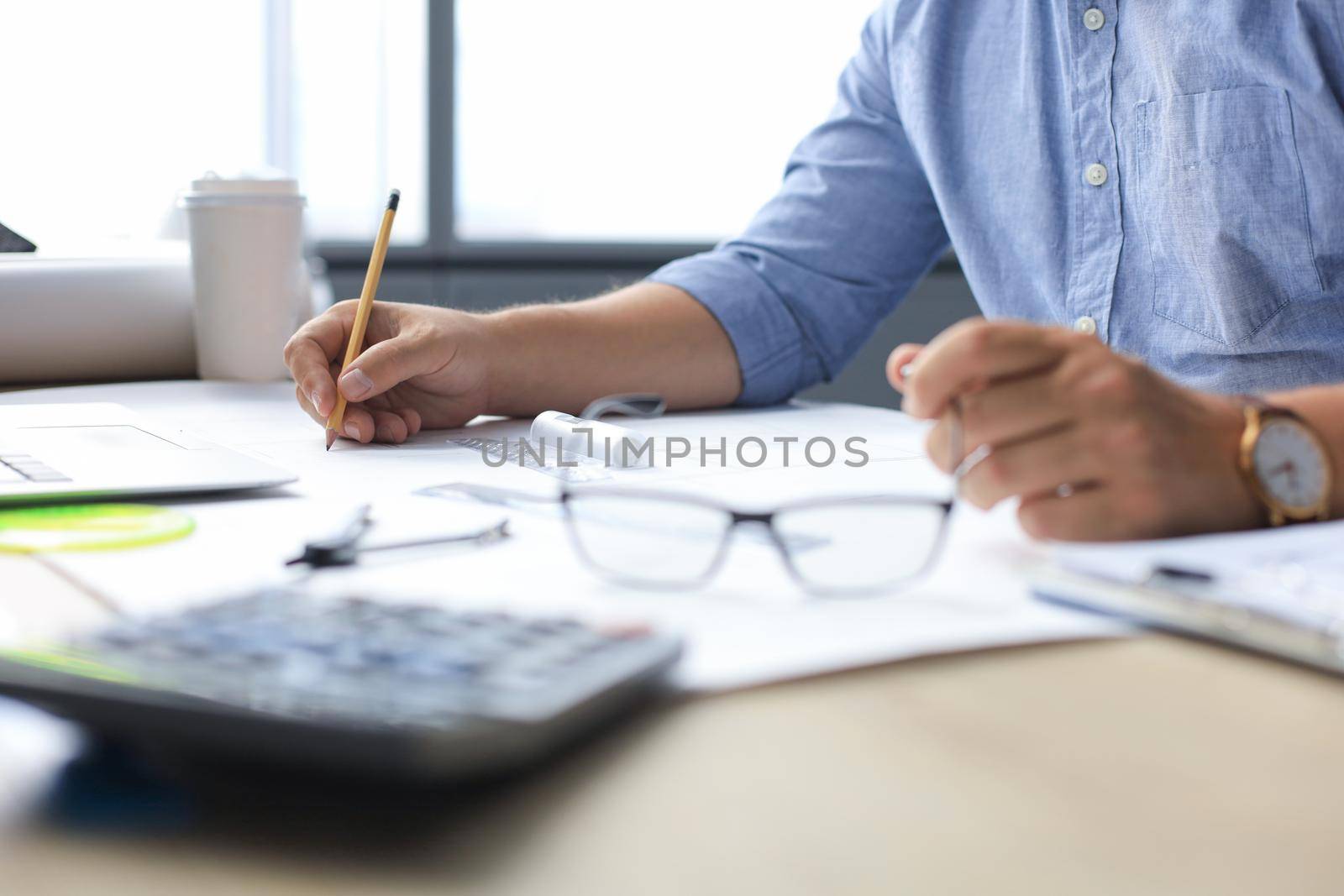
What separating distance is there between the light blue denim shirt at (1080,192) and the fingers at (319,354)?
33 cm

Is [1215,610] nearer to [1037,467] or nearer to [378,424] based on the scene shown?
[1037,467]

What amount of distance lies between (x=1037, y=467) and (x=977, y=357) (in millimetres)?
57

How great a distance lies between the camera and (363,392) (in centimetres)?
88

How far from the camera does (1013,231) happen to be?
3.74ft

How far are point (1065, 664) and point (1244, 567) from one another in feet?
0.31

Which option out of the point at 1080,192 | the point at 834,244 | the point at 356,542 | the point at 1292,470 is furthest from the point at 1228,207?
the point at 356,542

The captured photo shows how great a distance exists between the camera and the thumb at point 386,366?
87cm

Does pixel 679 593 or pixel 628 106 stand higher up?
pixel 628 106

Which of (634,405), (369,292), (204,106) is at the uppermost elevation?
(204,106)

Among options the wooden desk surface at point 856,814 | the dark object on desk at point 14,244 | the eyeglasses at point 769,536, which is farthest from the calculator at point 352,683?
the dark object on desk at point 14,244

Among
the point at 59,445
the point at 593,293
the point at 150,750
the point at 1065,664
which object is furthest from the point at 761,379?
the point at 593,293

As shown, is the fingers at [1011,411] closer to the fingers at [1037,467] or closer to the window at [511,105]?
the fingers at [1037,467]

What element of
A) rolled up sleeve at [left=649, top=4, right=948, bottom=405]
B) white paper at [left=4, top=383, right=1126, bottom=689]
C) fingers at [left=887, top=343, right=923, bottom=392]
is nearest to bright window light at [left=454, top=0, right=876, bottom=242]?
rolled up sleeve at [left=649, top=4, right=948, bottom=405]

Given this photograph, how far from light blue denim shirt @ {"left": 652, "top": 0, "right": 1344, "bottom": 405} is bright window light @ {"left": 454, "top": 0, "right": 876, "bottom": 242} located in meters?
1.51
